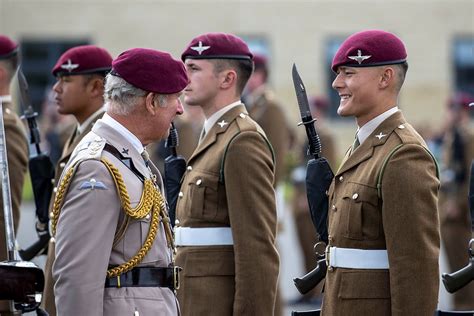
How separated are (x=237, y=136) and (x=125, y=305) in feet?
6.09

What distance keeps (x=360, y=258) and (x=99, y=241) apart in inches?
58.6

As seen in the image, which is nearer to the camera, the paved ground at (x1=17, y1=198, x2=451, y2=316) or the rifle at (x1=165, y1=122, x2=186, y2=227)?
the rifle at (x1=165, y1=122, x2=186, y2=227)

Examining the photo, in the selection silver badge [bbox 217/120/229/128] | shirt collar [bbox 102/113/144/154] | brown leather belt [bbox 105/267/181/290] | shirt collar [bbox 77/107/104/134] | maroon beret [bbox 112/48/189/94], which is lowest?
brown leather belt [bbox 105/267/181/290]

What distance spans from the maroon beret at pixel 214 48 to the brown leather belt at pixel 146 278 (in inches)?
83.0

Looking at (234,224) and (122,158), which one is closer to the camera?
(122,158)

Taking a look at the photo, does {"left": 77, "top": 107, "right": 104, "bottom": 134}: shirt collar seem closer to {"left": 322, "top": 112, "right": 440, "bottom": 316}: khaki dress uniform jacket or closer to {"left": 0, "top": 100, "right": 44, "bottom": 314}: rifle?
{"left": 322, "top": 112, "right": 440, "bottom": 316}: khaki dress uniform jacket

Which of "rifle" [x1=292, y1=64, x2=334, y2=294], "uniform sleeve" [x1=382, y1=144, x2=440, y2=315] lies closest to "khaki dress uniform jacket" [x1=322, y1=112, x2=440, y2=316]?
"uniform sleeve" [x1=382, y1=144, x2=440, y2=315]

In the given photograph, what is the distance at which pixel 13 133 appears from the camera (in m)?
7.40

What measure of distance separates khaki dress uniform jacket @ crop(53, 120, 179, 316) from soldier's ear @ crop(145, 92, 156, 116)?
0.16 m

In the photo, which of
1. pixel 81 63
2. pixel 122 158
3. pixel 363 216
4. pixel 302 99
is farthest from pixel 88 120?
pixel 122 158

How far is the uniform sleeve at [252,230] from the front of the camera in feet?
19.5

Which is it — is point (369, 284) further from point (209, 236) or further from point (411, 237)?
point (209, 236)

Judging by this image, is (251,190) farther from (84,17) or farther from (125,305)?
(84,17)

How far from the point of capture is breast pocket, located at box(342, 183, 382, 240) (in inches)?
214
